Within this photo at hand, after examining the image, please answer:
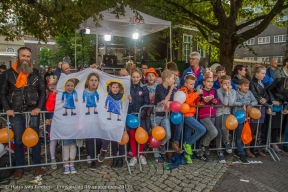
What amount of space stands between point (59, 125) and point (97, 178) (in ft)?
3.93

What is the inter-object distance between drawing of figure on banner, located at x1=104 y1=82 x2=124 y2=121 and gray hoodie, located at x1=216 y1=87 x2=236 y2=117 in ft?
6.81

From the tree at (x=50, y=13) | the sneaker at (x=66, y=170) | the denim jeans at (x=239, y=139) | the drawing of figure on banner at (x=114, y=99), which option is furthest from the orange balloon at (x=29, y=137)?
the denim jeans at (x=239, y=139)

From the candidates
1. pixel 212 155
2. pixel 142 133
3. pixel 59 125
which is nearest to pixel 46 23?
pixel 59 125

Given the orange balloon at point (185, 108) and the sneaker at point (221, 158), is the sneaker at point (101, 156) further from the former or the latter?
the sneaker at point (221, 158)

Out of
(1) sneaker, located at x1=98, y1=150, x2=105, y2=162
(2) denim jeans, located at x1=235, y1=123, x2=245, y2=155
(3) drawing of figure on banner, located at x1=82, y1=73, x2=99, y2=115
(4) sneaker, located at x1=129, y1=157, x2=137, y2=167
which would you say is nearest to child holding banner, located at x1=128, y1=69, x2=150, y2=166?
(4) sneaker, located at x1=129, y1=157, x2=137, y2=167

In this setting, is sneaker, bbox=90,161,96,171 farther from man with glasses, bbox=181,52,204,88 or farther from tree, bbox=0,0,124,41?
tree, bbox=0,0,124,41

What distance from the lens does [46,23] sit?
916 cm

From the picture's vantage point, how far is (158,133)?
4.44 metres

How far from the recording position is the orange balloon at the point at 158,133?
4.45 meters

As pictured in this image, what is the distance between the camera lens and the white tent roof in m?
8.75

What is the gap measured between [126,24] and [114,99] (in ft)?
21.8

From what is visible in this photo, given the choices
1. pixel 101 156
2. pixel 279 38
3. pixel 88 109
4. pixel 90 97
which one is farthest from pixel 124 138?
pixel 279 38

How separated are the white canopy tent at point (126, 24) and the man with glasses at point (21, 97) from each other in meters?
4.15

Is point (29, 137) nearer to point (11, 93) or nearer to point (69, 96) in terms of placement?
point (11, 93)
